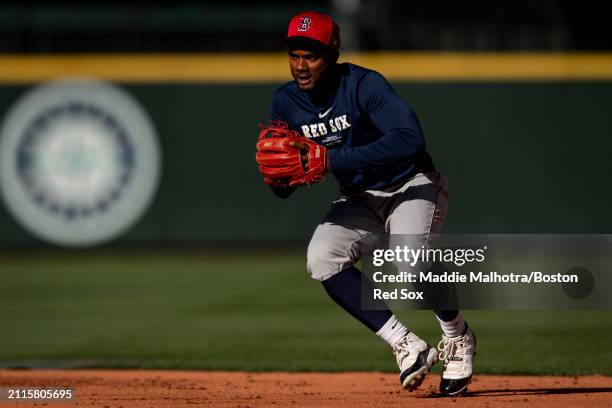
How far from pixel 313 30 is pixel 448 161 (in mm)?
8373

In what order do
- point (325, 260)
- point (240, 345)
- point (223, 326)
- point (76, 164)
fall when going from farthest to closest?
point (76, 164) → point (223, 326) → point (240, 345) → point (325, 260)

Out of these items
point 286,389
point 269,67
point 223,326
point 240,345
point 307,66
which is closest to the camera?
point 307,66

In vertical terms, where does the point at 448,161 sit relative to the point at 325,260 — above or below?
below

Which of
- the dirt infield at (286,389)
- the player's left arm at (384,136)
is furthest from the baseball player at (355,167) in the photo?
the dirt infield at (286,389)

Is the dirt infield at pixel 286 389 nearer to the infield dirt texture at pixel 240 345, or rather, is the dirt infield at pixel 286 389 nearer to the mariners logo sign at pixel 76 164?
the infield dirt texture at pixel 240 345

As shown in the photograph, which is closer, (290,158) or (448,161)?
(290,158)

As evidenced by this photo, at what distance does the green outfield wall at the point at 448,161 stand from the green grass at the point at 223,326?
1115mm

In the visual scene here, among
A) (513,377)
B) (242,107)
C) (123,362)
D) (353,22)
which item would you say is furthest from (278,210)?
(513,377)

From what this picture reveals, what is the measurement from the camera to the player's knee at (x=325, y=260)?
201 inches

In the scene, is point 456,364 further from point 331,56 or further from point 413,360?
point 331,56

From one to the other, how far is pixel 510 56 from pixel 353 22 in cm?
220

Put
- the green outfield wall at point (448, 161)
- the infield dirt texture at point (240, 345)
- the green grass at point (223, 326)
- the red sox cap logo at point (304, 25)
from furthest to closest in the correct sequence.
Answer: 1. the green outfield wall at point (448, 161)
2. the green grass at point (223, 326)
3. the infield dirt texture at point (240, 345)
4. the red sox cap logo at point (304, 25)

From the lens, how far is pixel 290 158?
5.04 meters

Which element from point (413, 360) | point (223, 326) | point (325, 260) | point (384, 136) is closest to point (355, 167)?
point (384, 136)
